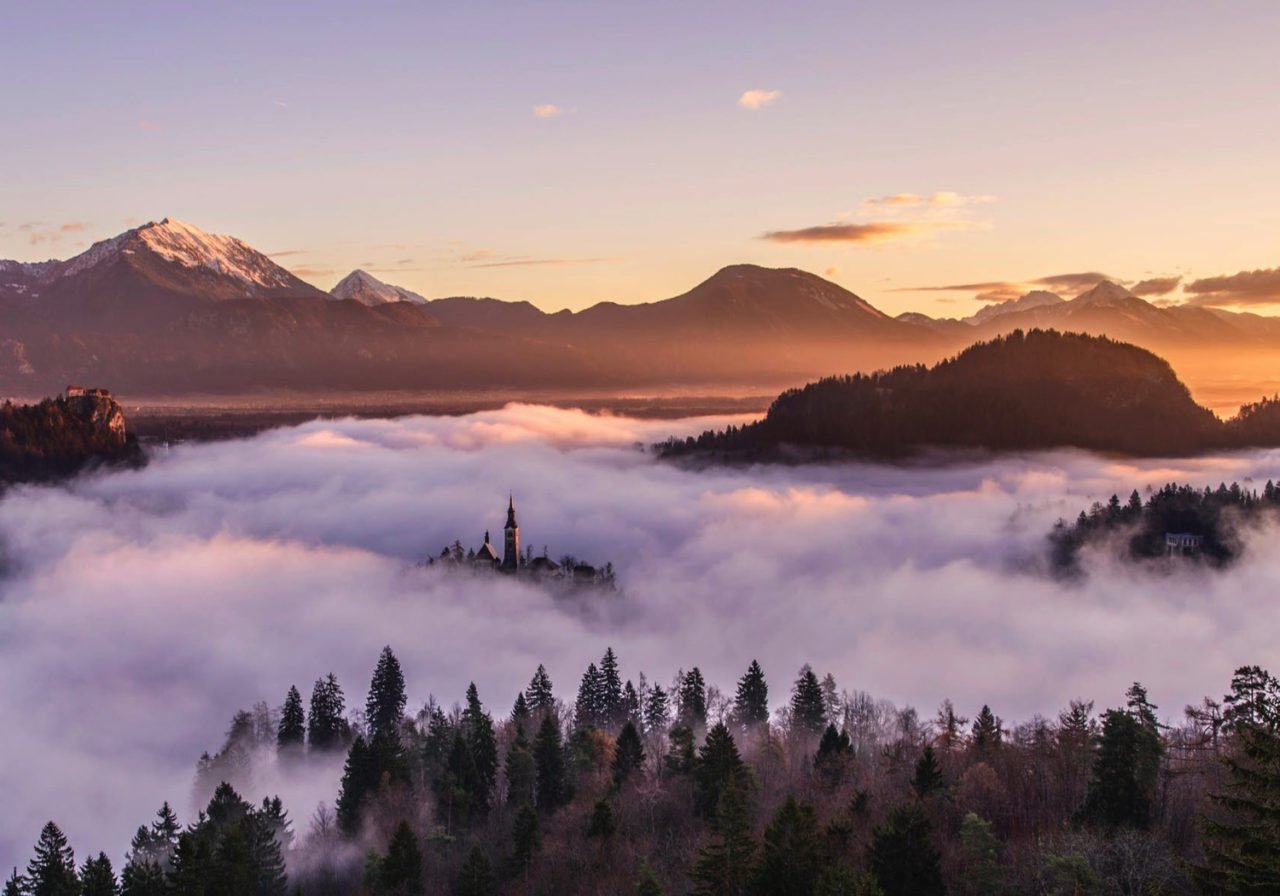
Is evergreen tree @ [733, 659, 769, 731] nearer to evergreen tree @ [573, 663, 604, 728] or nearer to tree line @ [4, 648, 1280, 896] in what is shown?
tree line @ [4, 648, 1280, 896]

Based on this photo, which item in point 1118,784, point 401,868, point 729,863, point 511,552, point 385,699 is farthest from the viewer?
point 511,552

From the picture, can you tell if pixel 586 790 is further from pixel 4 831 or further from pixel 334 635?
pixel 334 635

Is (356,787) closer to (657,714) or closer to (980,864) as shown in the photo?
(657,714)

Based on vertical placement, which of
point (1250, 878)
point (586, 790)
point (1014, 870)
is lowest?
point (586, 790)

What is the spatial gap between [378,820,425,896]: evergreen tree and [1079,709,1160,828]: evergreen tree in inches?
1416

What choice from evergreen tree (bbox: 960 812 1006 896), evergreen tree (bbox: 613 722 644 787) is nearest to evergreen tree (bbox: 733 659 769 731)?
evergreen tree (bbox: 613 722 644 787)

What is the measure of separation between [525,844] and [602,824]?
15.6ft

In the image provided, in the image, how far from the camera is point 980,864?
44.2m

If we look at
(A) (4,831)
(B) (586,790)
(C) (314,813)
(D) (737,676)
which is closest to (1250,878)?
(B) (586,790)

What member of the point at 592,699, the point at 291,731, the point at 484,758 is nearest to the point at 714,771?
the point at 484,758

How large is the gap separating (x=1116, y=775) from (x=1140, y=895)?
1466 centimetres

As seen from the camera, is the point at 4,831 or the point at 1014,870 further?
the point at 4,831

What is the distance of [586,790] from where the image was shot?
7781 cm

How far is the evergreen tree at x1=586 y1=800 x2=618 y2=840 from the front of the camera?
6288cm
